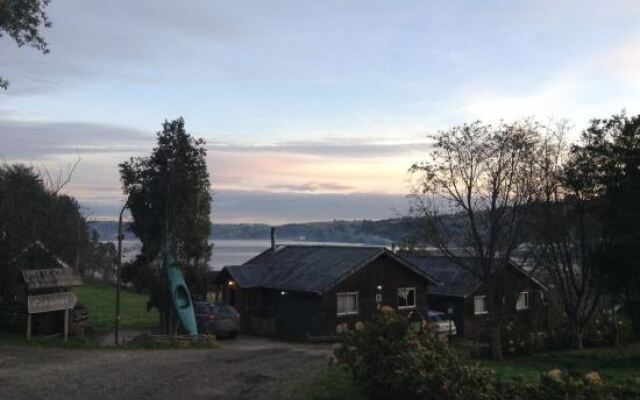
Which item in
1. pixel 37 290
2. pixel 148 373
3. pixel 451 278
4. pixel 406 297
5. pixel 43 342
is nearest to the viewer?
pixel 148 373

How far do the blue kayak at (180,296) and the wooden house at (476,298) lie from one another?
15088mm

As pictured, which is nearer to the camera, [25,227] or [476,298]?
[25,227]

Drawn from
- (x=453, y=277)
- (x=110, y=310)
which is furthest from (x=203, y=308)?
(x=453, y=277)

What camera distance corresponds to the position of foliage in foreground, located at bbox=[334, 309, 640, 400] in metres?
8.85

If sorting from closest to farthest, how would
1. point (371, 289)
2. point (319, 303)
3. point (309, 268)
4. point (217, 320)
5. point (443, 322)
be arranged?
point (217, 320) → point (319, 303) → point (371, 289) → point (309, 268) → point (443, 322)

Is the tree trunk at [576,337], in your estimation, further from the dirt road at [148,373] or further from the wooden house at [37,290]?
the wooden house at [37,290]

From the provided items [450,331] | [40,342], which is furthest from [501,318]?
[40,342]

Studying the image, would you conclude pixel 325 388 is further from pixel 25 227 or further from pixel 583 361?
pixel 25 227

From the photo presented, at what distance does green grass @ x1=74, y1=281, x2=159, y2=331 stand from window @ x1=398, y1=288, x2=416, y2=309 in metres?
13.6

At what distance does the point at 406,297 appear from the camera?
34062 mm

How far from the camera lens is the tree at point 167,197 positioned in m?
28.0

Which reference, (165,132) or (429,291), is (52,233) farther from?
(429,291)

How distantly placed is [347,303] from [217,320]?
6841mm

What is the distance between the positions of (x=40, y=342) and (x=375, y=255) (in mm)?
16869
